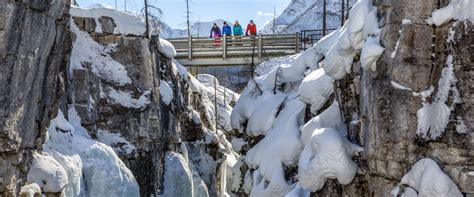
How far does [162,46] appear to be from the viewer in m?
20.0

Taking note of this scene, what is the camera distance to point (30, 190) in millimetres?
10336

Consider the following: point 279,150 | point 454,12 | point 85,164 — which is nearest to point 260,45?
point 279,150

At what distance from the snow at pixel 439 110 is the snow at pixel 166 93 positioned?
11254 millimetres

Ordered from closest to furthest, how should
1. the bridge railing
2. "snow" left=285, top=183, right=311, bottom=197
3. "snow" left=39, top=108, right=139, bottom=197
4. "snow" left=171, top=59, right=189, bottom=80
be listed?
"snow" left=285, top=183, right=311, bottom=197, "snow" left=39, top=108, right=139, bottom=197, the bridge railing, "snow" left=171, top=59, right=189, bottom=80

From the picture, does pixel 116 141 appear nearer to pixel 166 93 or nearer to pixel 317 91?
pixel 166 93

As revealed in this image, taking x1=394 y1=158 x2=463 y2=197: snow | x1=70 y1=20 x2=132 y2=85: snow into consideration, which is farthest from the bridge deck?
x1=394 y1=158 x2=463 y2=197: snow

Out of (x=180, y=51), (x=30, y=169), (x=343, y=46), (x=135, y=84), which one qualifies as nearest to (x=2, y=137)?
(x=30, y=169)

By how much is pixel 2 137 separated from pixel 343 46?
610 cm

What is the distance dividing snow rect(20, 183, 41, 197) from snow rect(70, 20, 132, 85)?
23.9 feet

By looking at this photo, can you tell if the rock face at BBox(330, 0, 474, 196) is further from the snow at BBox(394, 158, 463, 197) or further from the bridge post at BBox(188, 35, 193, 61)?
the bridge post at BBox(188, 35, 193, 61)

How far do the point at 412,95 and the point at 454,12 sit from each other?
1447mm

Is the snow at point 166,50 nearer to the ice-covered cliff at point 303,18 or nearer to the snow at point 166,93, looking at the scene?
the snow at point 166,93

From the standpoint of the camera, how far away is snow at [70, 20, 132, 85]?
1767 cm

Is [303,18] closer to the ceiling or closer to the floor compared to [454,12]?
closer to the ceiling
